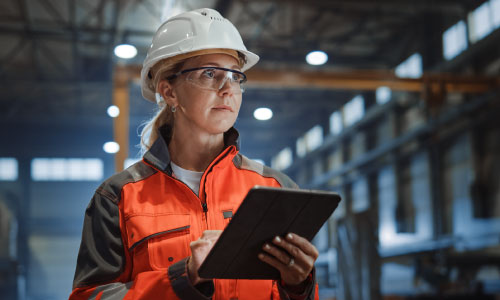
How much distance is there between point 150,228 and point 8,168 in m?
10.9

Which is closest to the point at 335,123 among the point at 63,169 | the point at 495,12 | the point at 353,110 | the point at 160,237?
the point at 353,110

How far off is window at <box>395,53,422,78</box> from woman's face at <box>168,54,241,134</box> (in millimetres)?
14092

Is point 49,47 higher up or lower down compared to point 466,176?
higher up

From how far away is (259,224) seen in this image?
1.54 meters

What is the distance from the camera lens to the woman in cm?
170

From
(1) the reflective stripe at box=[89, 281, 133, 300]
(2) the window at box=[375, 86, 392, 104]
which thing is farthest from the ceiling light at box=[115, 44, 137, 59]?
(2) the window at box=[375, 86, 392, 104]

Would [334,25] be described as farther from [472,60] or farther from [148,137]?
[148,137]

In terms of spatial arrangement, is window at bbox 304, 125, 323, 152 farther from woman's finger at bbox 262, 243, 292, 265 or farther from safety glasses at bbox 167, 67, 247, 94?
woman's finger at bbox 262, 243, 292, 265

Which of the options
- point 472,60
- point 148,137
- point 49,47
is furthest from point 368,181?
point 148,137

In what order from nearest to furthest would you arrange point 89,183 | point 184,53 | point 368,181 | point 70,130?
point 184,53 < point 89,183 < point 70,130 < point 368,181

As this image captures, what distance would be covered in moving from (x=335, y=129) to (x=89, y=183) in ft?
33.3

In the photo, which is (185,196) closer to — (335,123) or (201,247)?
(201,247)

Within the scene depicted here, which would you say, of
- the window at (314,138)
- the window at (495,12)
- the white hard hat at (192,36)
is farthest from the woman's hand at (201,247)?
the window at (314,138)

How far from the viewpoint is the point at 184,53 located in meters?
2.08
